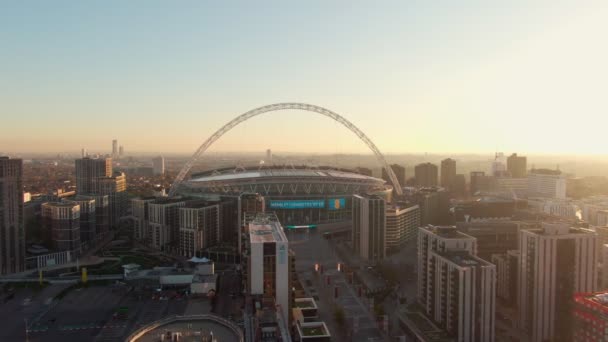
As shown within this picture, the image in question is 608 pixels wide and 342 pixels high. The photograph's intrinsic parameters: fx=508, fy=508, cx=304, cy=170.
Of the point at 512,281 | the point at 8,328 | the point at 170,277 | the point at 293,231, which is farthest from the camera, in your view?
the point at 293,231

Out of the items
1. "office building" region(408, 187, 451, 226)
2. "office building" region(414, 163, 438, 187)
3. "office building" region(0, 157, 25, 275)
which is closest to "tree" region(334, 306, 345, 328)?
"office building" region(0, 157, 25, 275)

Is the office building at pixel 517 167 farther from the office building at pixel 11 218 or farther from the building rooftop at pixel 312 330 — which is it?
the office building at pixel 11 218

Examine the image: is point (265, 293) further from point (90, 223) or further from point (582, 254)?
point (90, 223)

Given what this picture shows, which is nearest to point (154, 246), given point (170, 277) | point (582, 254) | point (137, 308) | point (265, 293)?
point (170, 277)

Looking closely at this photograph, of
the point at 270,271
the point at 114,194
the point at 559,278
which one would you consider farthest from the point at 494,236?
the point at 114,194

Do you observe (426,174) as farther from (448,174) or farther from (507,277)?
(507,277)

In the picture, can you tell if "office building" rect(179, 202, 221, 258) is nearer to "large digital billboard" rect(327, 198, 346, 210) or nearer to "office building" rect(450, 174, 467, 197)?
"large digital billboard" rect(327, 198, 346, 210)

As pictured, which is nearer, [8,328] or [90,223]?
[8,328]
